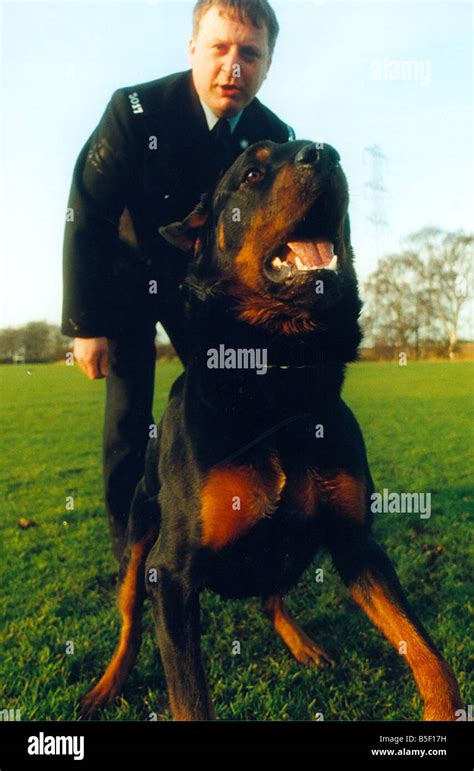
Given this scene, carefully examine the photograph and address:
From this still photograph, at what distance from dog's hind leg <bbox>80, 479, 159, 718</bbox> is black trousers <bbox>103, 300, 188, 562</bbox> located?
1.43ft

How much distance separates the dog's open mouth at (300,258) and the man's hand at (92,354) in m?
1.08

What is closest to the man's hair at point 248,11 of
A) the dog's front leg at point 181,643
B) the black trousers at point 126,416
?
the black trousers at point 126,416

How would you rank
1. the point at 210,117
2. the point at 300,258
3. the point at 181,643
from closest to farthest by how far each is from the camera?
the point at 181,643 < the point at 300,258 < the point at 210,117

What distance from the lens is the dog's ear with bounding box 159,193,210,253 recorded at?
262cm

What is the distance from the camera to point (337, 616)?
3406 mm

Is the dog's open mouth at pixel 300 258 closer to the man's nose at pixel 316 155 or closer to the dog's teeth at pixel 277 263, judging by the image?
the dog's teeth at pixel 277 263

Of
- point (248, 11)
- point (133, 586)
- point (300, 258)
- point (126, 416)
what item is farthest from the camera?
point (126, 416)

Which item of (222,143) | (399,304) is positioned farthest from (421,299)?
(222,143)

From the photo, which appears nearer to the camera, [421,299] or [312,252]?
[312,252]

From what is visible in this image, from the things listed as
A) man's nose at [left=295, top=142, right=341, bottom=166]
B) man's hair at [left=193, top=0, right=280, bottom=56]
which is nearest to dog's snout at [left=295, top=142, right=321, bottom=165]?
man's nose at [left=295, top=142, right=341, bottom=166]

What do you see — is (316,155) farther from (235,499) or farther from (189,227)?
(235,499)

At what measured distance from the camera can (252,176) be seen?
2467 millimetres

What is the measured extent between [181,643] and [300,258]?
1.31 m
